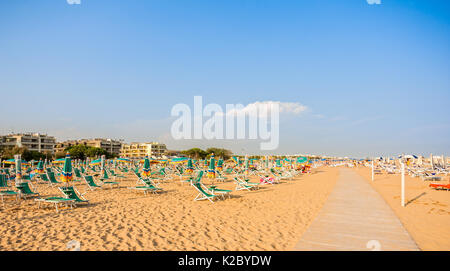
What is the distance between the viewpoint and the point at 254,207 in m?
7.64

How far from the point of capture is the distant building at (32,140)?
2576 inches

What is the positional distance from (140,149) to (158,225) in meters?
92.1

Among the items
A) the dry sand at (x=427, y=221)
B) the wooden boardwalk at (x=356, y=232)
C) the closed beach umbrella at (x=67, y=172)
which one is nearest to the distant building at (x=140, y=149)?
the closed beach umbrella at (x=67, y=172)

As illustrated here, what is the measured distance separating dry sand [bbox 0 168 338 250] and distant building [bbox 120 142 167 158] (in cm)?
8637

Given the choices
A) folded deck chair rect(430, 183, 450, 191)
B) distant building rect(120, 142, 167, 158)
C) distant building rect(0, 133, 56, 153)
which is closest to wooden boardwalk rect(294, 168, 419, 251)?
folded deck chair rect(430, 183, 450, 191)

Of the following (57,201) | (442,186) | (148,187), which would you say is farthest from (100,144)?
(442,186)

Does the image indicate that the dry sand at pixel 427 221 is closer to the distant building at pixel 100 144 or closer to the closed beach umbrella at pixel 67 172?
the closed beach umbrella at pixel 67 172

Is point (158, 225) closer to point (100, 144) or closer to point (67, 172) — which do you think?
point (67, 172)

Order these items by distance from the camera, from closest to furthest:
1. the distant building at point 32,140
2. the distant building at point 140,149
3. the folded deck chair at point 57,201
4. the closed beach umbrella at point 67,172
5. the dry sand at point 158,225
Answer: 1. the dry sand at point 158,225
2. the folded deck chair at point 57,201
3. the closed beach umbrella at point 67,172
4. the distant building at point 32,140
5. the distant building at point 140,149

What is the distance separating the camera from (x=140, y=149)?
306 ft

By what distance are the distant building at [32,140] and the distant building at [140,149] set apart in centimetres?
2502

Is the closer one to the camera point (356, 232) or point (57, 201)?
point (356, 232)
